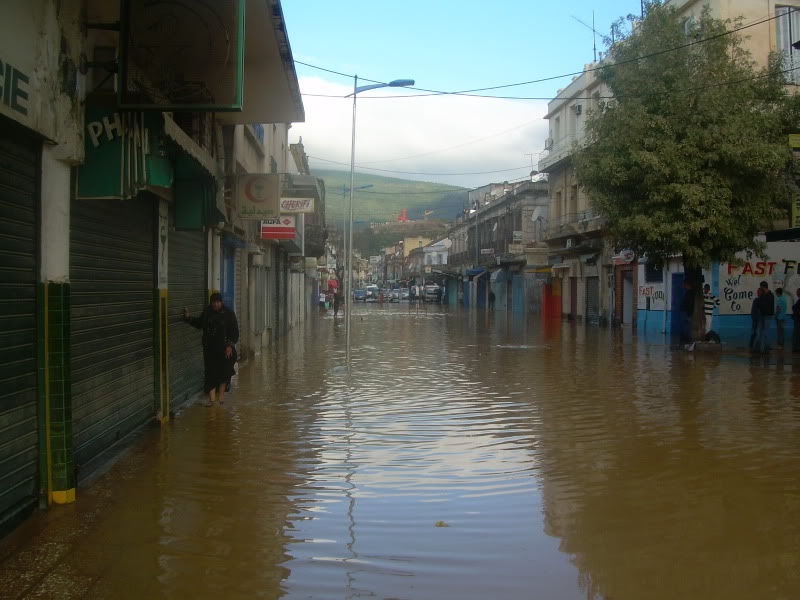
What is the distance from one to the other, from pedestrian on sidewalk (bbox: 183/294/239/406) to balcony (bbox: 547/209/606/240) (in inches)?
1057

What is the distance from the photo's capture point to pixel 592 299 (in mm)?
38969

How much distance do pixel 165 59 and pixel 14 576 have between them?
4872mm

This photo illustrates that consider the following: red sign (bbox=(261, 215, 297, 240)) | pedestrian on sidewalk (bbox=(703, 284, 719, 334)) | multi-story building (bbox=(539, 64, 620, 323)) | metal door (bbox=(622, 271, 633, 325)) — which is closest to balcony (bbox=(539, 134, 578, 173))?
multi-story building (bbox=(539, 64, 620, 323))

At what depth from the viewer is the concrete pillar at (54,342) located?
581cm

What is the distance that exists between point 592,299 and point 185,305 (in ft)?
99.6

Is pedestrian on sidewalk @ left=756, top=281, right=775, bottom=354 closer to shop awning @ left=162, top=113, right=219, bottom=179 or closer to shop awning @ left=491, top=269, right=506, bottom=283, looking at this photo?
shop awning @ left=162, top=113, right=219, bottom=179

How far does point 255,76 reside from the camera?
Answer: 11641 millimetres

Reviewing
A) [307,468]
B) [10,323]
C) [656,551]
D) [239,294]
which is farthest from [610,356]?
[10,323]

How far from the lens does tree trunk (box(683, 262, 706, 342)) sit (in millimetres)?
20141

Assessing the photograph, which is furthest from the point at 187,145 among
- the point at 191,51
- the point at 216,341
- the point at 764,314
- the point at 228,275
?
the point at 764,314

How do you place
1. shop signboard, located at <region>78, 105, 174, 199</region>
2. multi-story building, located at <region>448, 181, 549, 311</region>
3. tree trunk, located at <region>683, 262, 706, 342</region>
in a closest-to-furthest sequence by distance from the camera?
shop signboard, located at <region>78, 105, 174, 199</region>
tree trunk, located at <region>683, 262, 706, 342</region>
multi-story building, located at <region>448, 181, 549, 311</region>

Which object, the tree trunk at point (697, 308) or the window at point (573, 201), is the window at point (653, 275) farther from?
the tree trunk at point (697, 308)

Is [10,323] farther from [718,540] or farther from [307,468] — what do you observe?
[718,540]

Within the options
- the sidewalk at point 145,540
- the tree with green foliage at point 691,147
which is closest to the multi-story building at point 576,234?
the tree with green foliage at point 691,147
